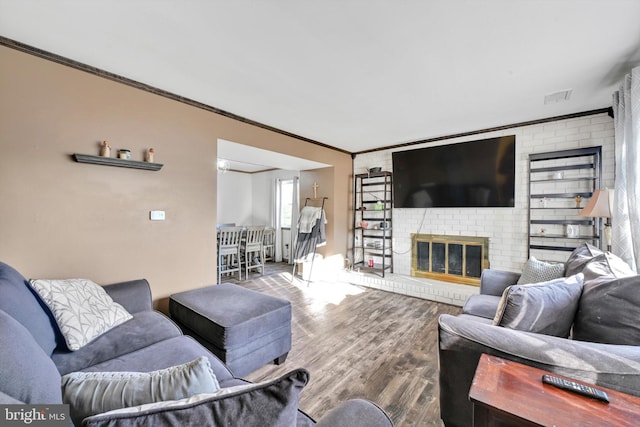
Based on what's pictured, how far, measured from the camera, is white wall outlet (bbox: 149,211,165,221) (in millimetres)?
2641

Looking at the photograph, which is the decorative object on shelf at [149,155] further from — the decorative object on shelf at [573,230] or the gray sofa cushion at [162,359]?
the decorative object on shelf at [573,230]

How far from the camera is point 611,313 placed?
1.27 metres

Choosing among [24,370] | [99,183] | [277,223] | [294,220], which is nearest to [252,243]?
[294,220]

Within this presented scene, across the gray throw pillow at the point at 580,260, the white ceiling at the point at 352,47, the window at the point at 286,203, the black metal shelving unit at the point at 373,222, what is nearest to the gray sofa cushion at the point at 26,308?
the white ceiling at the point at 352,47

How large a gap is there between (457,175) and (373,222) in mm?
1735

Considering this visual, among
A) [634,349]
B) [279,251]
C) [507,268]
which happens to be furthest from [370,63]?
[279,251]

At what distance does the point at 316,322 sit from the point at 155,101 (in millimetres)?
2928

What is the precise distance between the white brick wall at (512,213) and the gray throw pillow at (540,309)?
2613mm

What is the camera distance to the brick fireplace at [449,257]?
3.99 meters

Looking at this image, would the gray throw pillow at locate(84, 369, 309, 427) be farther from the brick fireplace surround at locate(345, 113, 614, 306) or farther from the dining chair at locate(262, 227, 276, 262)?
the dining chair at locate(262, 227, 276, 262)

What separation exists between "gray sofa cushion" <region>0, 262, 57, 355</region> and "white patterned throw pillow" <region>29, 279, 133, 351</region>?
0.16 feet

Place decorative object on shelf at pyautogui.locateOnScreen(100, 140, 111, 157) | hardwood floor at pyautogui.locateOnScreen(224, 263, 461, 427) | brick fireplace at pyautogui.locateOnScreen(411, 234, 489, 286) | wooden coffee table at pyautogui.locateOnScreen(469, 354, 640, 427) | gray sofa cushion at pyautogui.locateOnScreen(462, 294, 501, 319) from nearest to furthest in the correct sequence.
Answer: wooden coffee table at pyautogui.locateOnScreen(469, 354, 640, 427) → hardwood floor at pyautogui.locateOnScreen(224, 263, 461, 427) → gray sofa cushion at pyautogui.locateOnScreen(462, 294, 501, 319) → decorative object on shelf at pyautogui.locateOnScreen(100, 140, 111, 157) → brick fireplace at pyautogui.locateOnScreen(411, 234, 489, 286)

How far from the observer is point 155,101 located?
265 cm

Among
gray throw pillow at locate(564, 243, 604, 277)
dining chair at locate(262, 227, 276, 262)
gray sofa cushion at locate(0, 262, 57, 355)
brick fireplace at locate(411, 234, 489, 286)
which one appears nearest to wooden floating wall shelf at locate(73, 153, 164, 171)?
gray sofa cushion at locate(0, 262, 57, 355)
